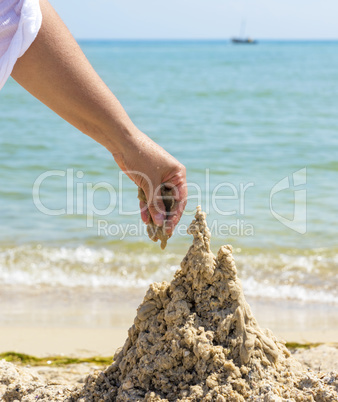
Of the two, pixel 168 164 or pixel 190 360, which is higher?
pixel 168 164

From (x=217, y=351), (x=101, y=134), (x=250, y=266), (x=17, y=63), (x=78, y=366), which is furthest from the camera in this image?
(x=250, y=266)

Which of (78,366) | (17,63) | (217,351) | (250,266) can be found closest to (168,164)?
(17,63)

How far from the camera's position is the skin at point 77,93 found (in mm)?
1497

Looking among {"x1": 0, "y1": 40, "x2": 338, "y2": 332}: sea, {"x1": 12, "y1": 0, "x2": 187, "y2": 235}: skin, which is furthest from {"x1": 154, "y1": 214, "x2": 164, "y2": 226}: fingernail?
{"x1": 0, "y1": 40, "x2": 338, "y2": 332}: sea

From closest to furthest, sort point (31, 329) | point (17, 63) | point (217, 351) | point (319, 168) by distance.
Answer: point (17, 63) → point (217, 351) → point (31, 329) → point (319, 168)

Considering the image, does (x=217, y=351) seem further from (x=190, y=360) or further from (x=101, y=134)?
(x=101, y=134)

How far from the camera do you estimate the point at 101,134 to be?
162 cm

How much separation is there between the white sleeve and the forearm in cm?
2

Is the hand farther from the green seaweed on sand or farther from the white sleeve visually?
the green seaweed on sand

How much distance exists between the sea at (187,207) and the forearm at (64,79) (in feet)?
8.63

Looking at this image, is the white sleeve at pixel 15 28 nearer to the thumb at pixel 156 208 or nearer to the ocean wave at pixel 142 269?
the thumb at pixel 156 208

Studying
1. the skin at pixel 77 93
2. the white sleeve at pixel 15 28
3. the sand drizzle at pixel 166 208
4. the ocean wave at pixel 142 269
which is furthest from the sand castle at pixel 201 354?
the ocean wave at pixel 142 269

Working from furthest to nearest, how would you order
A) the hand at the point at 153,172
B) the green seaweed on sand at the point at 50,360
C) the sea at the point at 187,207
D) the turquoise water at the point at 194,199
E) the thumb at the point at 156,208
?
the turquoise water at the point at 194,199 < the sea at the point at 187,207 < the green seaweed on sand at the point at 50,360 < the thumb at the point at 156,208 < the hand at the point at 153,172

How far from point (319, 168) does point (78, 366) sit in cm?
674
